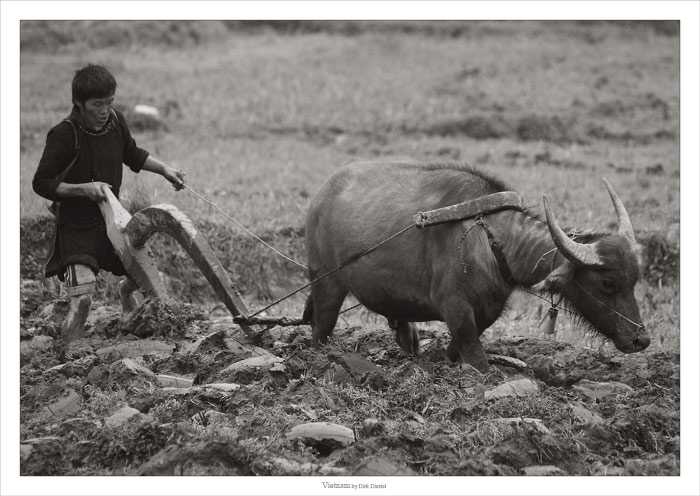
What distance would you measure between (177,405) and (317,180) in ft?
20.5

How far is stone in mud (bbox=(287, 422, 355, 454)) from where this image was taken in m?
5.08

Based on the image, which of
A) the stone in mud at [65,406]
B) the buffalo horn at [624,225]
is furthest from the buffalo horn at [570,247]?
the stone in mud at [65,406]

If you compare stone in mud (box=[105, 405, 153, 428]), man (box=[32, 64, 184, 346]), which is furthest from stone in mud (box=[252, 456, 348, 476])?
man (box=[32, 64, 184, 346])

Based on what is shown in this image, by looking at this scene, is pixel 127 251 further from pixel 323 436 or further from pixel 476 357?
pixel 476 357

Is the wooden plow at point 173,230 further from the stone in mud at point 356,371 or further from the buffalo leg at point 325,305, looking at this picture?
the stone in mud at point 356,371

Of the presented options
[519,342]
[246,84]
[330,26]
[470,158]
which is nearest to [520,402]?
[519,342]

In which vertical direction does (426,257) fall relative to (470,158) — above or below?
below

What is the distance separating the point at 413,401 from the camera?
18.4 feet

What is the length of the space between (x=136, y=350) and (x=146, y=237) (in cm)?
75

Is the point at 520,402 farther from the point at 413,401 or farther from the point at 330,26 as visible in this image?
the point at 330,26

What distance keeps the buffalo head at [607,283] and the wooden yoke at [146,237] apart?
1981mm

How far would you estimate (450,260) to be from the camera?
616 centimetres

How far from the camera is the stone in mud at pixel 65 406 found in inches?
213

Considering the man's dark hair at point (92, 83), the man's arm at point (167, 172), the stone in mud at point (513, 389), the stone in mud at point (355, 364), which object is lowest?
the stone in mud at point (513, 389)
